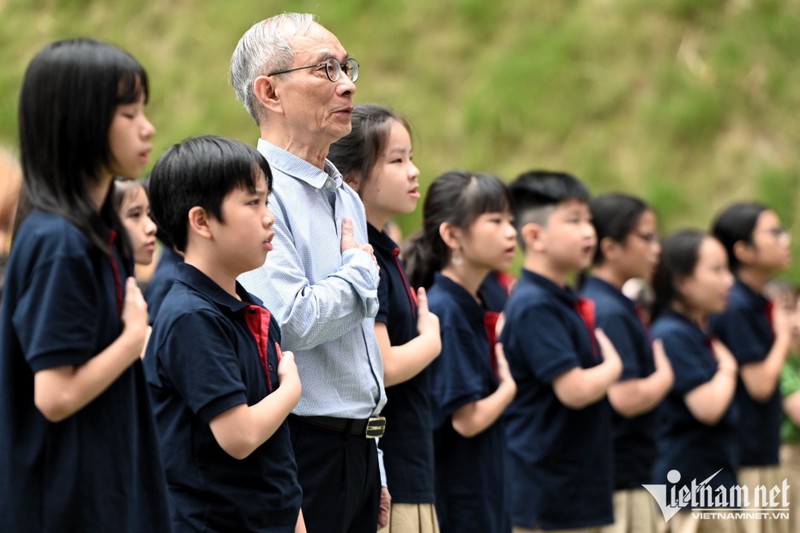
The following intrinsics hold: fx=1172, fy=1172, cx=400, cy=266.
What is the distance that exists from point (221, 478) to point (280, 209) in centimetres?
68

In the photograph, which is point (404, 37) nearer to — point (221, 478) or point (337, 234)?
point (337, 234)

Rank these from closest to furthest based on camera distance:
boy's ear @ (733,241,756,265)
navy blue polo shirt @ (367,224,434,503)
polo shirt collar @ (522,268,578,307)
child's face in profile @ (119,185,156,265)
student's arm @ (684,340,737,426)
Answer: navy blue polo shirt @ (367,224,434,503) < child's face in profile @ (119,185,156,265) < polo shirt collar @ (522,268,578,307) < student's arm @ (684,340,737,426) < boy's ear @ (733,241,756,265)

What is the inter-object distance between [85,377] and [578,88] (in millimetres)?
6462

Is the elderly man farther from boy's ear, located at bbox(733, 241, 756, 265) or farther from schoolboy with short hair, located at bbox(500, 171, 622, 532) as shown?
boy's ear, located at bbox(733, 241, 756, 265)

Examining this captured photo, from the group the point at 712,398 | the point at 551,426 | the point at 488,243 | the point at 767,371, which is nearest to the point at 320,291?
the point at 488,243

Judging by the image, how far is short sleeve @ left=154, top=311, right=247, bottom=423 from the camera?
92.6 inches

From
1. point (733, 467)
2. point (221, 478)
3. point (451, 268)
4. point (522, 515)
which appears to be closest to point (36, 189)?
point (221, 478)

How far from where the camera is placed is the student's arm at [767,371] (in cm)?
525

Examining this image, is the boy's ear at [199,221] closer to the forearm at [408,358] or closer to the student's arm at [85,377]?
the student's arm at [85,377]

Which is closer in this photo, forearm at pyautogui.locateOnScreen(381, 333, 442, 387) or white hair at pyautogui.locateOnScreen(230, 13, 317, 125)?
white hair at pyautogui.locateOnScreen(230, 13, 317, 125)

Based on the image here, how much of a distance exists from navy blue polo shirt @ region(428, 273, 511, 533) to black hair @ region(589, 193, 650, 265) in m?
1.37

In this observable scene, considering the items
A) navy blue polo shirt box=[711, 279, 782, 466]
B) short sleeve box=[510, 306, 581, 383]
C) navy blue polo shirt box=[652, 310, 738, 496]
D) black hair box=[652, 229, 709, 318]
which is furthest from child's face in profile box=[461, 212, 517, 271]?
navy blue polo shirt box=[711, 279, 782, 466]

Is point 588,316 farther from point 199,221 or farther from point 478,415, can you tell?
point 199,221

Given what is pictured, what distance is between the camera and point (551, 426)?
409 centimetres
